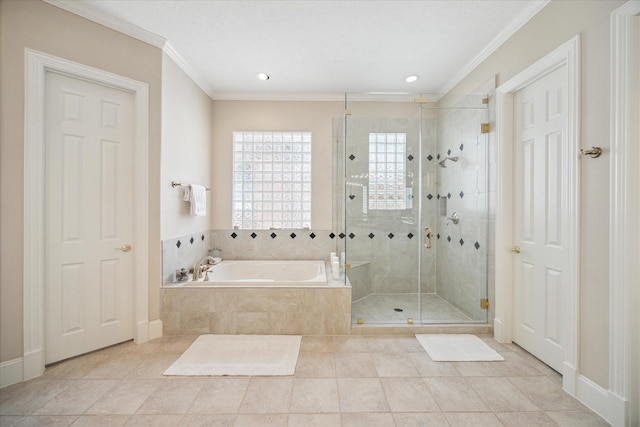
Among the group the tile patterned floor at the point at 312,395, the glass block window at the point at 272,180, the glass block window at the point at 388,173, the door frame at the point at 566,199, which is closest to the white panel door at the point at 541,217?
the door frame at the point at 566,199

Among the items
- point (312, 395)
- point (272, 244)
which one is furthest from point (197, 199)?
point (312, 395)

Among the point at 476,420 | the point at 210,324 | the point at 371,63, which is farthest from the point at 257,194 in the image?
the point at 476,420

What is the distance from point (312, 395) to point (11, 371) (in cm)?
198

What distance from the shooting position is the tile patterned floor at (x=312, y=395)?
1.60 m

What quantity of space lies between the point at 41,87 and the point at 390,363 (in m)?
3.16

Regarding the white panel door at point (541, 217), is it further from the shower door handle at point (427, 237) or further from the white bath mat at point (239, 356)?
the white bath mat at point (239, 356)

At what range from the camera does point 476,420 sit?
5.24 feet

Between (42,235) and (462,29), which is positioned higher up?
(462,29)

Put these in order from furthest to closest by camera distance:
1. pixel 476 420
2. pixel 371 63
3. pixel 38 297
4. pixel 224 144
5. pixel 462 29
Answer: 1. pixel 224 144
2. pixel 371 63
3. pixel 462 29
4. pixel 38 297
5. pixel 476 420

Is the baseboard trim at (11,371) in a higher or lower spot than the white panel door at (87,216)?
lower

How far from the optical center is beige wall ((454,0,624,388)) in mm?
1604

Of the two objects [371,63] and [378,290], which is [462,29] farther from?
[378,290]

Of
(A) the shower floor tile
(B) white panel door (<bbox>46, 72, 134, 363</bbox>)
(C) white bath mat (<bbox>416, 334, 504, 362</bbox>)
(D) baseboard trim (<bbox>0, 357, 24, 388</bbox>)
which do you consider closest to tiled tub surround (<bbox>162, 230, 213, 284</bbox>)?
(B) white panel door (<bbox>46, 72, 134, 363</bbox>)

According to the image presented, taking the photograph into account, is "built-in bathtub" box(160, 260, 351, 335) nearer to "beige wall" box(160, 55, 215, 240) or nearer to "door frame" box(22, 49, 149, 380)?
"beige wall" box(160, 55, 215, 240)
